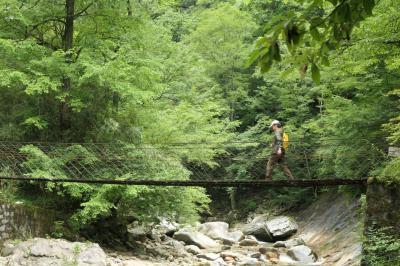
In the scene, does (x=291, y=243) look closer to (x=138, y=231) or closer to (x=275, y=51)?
(x=138, y=231)

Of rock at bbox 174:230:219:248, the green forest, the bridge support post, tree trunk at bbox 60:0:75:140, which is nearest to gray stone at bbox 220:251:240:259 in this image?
rock at bbox 174:230:219:248

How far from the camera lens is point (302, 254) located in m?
8.86

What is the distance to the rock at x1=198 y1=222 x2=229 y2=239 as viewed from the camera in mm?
11673

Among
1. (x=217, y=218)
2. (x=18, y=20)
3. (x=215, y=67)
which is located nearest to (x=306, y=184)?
(x=18, y=20)

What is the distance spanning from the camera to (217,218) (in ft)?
52.2

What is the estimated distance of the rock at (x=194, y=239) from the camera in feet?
33.4

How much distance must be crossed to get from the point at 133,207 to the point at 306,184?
428 centimetres

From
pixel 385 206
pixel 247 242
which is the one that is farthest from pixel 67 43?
pixel 247 242

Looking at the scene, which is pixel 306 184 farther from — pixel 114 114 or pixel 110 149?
pixel 114 114

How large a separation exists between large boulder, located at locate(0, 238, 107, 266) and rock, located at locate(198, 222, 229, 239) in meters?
5.91

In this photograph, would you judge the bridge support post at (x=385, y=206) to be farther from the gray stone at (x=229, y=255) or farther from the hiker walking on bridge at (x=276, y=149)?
the gray stone at (x=229, y=255)

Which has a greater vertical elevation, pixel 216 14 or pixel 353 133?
pixel 216 14

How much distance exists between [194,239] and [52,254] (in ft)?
16.0

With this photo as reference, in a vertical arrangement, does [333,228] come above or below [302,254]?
above
